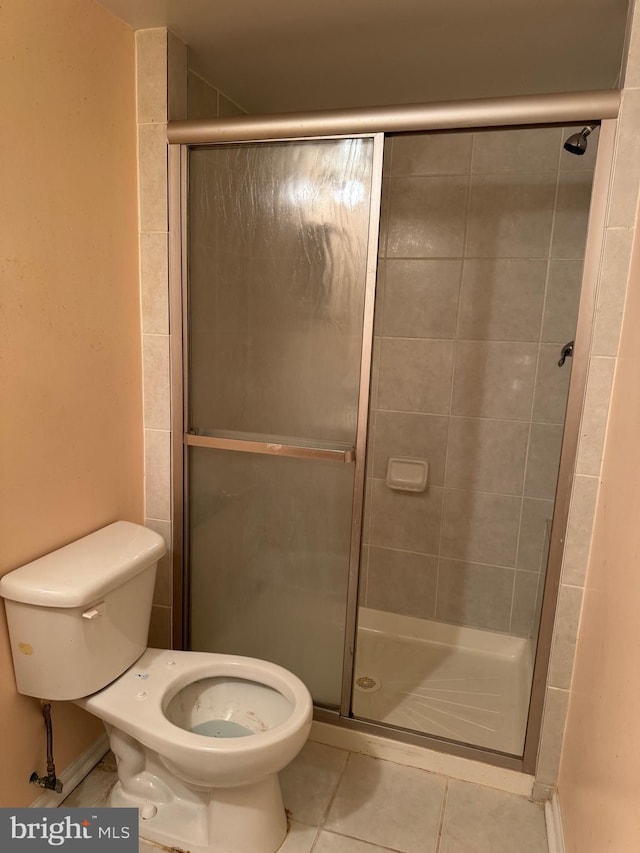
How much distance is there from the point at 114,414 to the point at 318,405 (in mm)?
632

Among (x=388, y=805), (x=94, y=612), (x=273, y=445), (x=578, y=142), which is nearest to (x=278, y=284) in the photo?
(x=273, y=445)

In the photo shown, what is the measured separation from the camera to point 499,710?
2094 mm

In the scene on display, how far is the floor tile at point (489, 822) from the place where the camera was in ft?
5.09

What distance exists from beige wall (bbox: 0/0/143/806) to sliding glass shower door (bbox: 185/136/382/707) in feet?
0.76

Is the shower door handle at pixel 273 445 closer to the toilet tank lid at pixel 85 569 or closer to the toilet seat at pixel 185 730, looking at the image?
the toilet tank lid at pixel 85 569

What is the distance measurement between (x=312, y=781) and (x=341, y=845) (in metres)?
0.23

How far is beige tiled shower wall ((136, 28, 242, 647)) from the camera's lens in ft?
5.48

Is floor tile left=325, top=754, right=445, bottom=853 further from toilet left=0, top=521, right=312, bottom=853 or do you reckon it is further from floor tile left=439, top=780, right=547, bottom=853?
toilet left=0, top=521, right=312, bottom=853

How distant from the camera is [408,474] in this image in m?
2.43

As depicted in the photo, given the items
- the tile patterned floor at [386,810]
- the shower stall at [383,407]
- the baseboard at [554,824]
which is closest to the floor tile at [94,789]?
the tile patterned floor at [386,810]

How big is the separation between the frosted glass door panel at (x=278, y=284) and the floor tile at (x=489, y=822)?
1.15 meters

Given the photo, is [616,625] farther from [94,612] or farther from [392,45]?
[392,45]

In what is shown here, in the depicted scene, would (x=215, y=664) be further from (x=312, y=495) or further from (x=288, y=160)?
(x=288, y=160)

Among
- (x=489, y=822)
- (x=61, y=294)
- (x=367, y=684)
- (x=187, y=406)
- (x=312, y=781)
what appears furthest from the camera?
(x=367, y=684)
